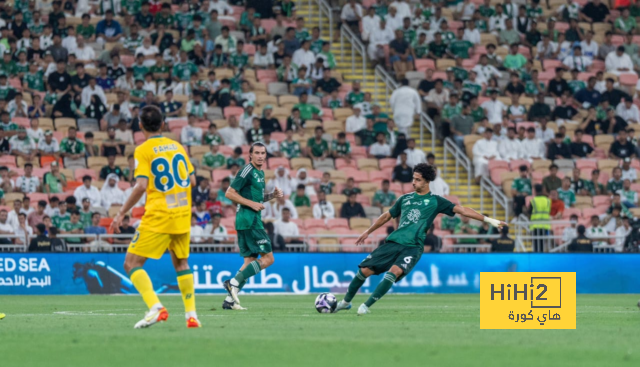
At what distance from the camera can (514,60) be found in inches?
1282

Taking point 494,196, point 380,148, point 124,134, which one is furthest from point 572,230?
point 124,134

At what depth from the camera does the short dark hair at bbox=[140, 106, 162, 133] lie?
35.0ft

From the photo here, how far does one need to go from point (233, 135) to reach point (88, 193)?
434cm

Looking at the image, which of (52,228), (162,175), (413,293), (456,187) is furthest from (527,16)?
(162,175)

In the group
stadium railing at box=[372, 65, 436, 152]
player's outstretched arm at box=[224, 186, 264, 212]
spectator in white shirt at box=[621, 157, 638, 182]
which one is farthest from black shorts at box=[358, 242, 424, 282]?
stadium railing at box=[372, 65, 436, 152]

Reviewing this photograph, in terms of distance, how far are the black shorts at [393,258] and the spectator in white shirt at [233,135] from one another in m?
13.8

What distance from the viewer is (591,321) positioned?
13188 millimetres

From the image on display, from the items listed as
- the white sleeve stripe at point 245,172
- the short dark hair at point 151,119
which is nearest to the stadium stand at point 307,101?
the white sleeve stripe at point 245,172

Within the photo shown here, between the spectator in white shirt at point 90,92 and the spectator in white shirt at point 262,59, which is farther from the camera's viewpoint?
the spectator in white shirt at point 262,59

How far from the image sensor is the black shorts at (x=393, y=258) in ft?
47.0

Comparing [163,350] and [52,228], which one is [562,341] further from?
[52,228]

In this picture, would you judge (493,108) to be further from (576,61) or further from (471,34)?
(576,61)

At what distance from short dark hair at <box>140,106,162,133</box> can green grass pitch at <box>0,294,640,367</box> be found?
197 cm

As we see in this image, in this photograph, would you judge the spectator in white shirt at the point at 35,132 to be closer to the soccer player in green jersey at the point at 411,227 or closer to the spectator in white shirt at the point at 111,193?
the spectator in white shirt at the point at 111,193
